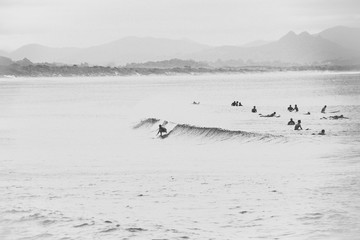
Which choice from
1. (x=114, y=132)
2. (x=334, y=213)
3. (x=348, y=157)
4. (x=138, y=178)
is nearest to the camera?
(x=334, y=213)

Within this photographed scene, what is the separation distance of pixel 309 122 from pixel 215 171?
74.7ft

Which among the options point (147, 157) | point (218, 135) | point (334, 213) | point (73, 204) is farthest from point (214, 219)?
point (218, 135)

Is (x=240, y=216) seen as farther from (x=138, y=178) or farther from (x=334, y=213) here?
(x=138, y=178)

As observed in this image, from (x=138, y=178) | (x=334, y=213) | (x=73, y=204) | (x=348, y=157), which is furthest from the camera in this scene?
(x=348, y=157)

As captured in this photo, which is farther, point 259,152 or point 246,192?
point 259,152

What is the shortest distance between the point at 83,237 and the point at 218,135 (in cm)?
2061

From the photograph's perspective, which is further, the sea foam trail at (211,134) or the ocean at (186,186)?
the sea foam trail at (211,134)

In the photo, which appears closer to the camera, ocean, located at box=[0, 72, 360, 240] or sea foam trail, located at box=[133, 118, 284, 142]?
ocean, located at box=[0, 72, 360, 240]

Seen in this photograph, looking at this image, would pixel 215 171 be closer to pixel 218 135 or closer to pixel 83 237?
pixel 83 237

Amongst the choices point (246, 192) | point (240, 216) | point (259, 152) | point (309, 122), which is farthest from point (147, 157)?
point (309, 122)

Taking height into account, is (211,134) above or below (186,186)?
below

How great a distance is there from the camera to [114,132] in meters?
40.3

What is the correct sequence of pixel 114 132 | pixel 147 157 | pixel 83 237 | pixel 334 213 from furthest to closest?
pixel 114 132 < pixel 147 157 < pixel 334 213 < pixel 83 237

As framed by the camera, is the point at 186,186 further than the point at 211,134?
No
